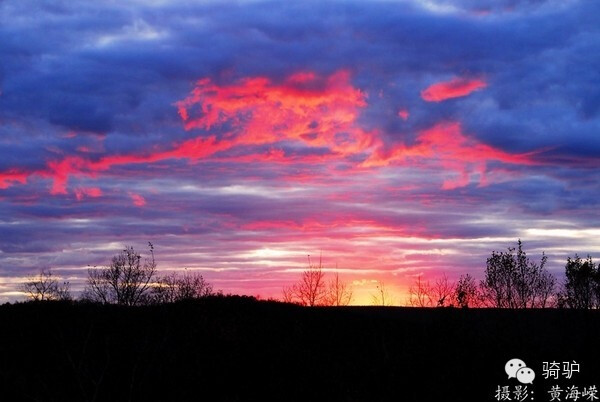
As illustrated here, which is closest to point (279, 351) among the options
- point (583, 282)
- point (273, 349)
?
point (273, 349)

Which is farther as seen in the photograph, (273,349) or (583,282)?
(583,282)

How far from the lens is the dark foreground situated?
937 inches

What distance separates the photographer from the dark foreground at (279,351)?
23.8 metres

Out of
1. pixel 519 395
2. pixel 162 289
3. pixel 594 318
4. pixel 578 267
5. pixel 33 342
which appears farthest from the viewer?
pixel 162 289

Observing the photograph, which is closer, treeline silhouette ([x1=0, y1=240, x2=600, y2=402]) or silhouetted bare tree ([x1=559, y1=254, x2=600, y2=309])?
treeline silhouette ([x1=0, y1=240, x2=600, y2=402])

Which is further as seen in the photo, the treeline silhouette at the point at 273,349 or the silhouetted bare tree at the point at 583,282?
the silhouetted bare tree at the point at 583,282

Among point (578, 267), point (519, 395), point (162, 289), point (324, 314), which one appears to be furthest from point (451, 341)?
point (162, 289)

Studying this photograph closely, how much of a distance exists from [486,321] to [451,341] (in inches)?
251

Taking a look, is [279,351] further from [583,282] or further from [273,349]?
[583,282]

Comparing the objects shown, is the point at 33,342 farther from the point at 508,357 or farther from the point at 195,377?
the point at 508,357

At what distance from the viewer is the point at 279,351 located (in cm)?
2934

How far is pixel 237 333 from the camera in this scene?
1257 inches

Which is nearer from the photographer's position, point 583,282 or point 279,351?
point 279,351

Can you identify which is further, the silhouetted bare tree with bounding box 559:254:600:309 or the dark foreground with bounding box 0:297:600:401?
the silhouetted bare tree with bounding box 559:254:600:309
